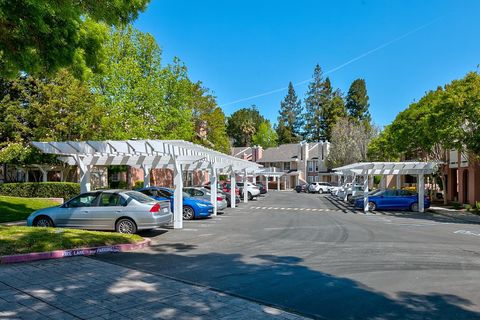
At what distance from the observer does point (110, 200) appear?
12.7 m

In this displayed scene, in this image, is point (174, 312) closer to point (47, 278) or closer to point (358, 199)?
point (47, 278)

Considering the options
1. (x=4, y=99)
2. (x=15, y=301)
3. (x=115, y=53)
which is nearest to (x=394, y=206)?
(x=115, y=53)

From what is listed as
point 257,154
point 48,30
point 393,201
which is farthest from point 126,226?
point 257,154

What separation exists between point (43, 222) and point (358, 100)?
79392 millimetres

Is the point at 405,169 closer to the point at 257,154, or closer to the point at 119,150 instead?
the point at 119,150

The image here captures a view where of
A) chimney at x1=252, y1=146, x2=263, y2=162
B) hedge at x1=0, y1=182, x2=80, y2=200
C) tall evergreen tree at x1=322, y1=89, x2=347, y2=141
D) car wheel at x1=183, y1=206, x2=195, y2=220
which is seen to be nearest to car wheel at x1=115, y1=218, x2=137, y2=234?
car wheel at x1=183, y1=206, x2=195, y2=220

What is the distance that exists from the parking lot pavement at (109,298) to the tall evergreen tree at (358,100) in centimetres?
8155

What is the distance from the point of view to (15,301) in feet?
19.4

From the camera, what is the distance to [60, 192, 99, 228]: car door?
41.5 feet

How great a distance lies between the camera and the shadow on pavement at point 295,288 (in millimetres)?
5812

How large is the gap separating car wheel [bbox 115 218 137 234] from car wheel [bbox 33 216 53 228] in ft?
7.49

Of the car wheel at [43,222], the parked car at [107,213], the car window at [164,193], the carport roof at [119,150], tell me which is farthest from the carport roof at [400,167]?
the car wheel at [43,222]

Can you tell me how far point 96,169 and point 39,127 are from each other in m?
9.14

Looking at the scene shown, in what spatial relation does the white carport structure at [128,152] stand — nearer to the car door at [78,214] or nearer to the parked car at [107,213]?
the parked car at [107,213]
